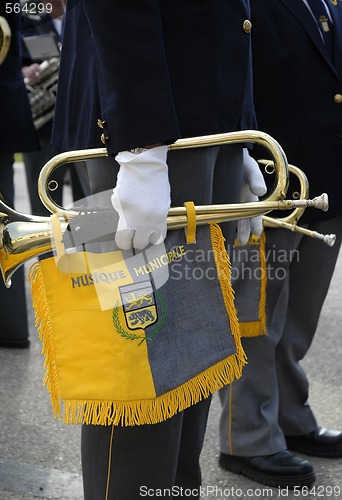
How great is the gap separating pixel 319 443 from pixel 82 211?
1.42 metres

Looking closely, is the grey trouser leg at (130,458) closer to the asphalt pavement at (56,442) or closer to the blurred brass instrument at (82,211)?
the blurred brass instrument at (82,211)

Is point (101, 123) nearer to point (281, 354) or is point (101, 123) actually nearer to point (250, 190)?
point (250, 190)

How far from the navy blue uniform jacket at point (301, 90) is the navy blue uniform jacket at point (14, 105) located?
115 centimetres

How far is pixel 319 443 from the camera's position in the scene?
8.75 feet

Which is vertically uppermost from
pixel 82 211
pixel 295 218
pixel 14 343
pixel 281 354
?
pixel 82 211

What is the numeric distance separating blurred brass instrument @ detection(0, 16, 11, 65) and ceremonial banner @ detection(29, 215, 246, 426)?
169 centimetres

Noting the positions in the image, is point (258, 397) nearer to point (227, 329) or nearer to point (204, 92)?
point (227, 329)

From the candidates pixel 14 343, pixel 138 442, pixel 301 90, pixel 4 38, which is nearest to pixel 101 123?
pixel 138 442

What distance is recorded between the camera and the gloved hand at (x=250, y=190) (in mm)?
1850

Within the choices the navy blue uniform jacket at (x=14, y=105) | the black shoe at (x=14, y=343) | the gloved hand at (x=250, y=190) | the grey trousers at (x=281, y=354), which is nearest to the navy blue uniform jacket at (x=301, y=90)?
the grey trousers at (x=281, y=354)

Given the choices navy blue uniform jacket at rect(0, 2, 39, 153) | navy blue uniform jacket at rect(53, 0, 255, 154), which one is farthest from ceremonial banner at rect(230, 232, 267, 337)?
navy blue uniform jacket at rect(0, 2, 39, 153)

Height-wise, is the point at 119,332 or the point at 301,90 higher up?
the point at 301,90

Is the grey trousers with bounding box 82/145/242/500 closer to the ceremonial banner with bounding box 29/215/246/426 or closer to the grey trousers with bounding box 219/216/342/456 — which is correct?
the ceremonial banner with bounding box 29/215/246/426

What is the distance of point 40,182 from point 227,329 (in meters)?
0.47
